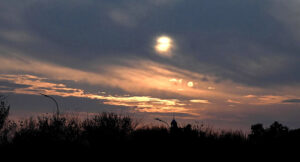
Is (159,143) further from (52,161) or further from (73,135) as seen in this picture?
(73,135)

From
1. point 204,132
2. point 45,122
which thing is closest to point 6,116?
point 45,122

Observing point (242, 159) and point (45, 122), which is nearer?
point (242, 159)

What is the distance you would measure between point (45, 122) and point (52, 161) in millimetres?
16387

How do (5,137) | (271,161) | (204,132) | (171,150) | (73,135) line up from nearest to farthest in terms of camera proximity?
(271,161), (171,150), (204,132), (73,135), (5,137)

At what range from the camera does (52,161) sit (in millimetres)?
21500

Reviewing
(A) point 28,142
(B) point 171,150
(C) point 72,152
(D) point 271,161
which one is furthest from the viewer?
(A) point 28,142

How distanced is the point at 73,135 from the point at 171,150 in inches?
721

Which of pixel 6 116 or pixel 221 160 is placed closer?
pixel 221 160

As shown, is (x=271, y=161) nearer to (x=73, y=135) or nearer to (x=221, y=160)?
(x=221, y=160)

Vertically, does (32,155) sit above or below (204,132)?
below

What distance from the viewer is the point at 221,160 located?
18.8m

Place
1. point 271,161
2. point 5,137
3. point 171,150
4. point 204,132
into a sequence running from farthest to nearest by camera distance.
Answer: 1. point 5,137
2. point 204,132
3. point 171,150
4. point 271,161

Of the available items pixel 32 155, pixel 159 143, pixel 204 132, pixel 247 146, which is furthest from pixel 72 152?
pixel 247 146

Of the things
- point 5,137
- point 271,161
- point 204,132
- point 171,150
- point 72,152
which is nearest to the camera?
point 271,161
